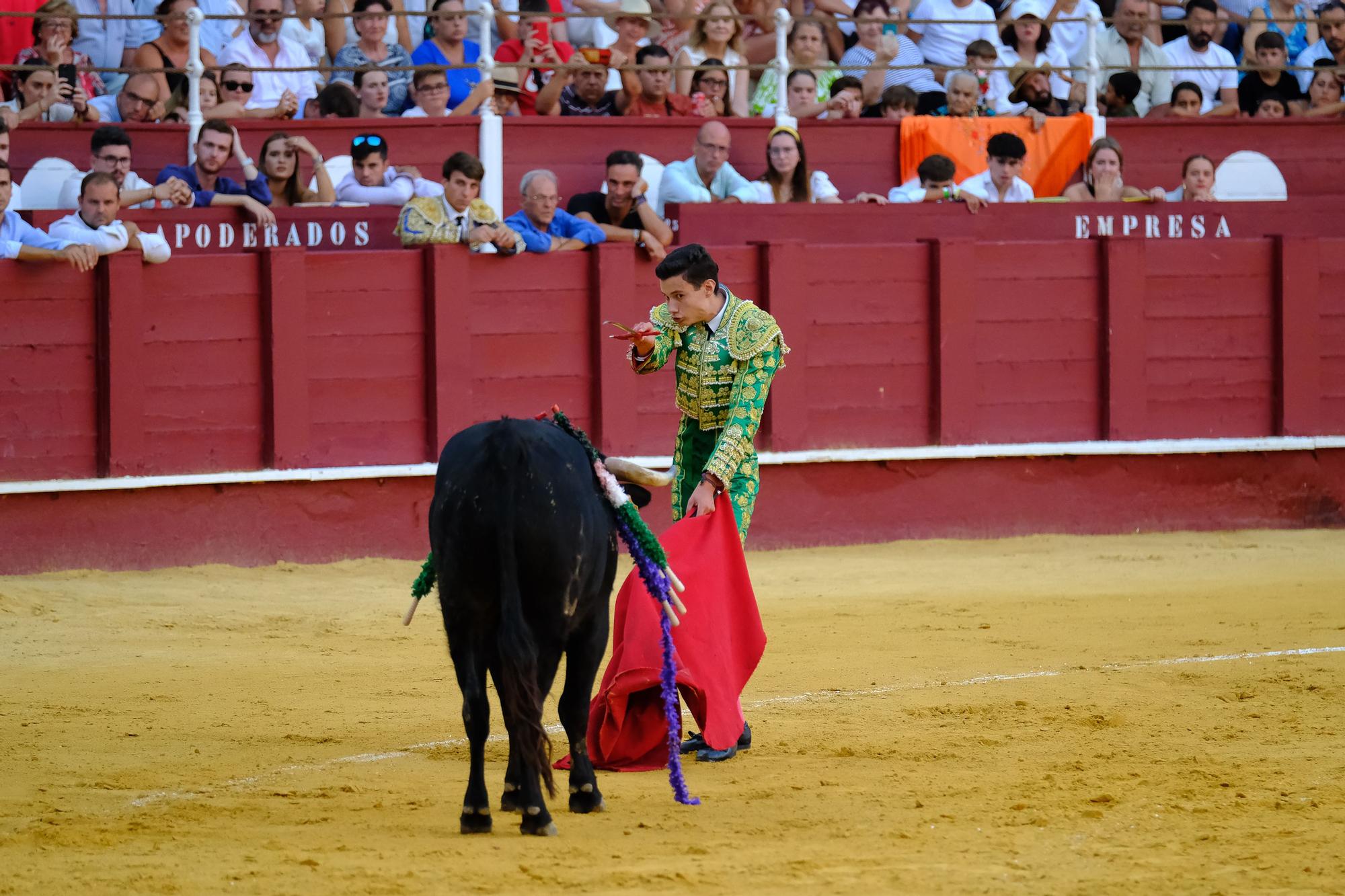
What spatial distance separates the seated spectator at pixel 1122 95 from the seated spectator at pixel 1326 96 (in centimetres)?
101

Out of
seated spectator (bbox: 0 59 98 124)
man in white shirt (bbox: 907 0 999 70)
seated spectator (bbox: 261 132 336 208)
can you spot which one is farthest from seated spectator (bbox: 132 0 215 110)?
man in white shirt (bbox: 907 0 999 70)

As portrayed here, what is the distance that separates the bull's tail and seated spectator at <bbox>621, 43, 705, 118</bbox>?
5.89 meters

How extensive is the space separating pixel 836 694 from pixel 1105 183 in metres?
5.10

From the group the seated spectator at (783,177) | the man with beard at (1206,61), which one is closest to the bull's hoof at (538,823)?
the seated spectator at (783,177)

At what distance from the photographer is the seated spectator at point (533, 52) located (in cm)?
917

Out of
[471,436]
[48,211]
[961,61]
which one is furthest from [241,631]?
[961,61]

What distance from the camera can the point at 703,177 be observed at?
355 inches

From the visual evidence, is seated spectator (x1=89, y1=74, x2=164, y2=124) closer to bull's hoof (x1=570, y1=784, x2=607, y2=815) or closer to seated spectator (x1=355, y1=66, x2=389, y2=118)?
seated spectator (x1=355, y1=66, x2=389, y2=118)

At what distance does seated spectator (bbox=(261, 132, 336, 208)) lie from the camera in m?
8.18

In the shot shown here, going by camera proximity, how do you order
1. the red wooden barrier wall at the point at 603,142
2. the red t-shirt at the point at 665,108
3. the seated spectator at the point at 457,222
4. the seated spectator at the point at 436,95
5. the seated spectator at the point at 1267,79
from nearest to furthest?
the seated spectator at the point at 457,222 → the red wooden barrier wall at the point at 603,142 → the seated spectator at the point at 436,95 → the red t-shirt at the point at 665,108 → the seated spectator at the point at 1267,79

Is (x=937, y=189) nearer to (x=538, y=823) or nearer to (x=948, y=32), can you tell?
(x=948, y=32)

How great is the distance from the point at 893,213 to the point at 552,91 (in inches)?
71.5

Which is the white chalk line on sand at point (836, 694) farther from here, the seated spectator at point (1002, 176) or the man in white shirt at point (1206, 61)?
the man in white shirt at point (1206, 61)

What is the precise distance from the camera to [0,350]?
24.6 ft
